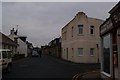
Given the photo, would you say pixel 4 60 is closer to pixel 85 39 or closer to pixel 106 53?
pixel 106 53

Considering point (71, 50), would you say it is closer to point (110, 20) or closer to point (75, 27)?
point (75, 27)

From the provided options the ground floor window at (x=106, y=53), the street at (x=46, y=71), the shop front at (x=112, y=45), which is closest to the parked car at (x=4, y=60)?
the street at (x=46, y=71)

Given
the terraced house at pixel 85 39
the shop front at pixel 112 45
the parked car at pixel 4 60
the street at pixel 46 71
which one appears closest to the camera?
the shop front at pixel 112 45

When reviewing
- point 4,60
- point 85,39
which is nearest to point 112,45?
point 4,60

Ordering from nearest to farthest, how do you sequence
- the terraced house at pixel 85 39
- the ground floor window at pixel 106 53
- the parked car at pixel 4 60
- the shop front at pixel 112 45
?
the shop front at pixel 112 45 < the ground floor window at pixel 106 53 < the parked car at pixel 4 60 < the terraced house at pixel 85 39

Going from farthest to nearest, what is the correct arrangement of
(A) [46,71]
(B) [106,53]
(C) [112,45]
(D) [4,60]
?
(A) [46,71], (D) [4,60], (B) [106,53], (C) [112,45]

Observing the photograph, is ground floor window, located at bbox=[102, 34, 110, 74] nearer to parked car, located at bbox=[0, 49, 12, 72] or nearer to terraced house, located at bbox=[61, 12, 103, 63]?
parked car, located at bbox=[0, 49, 12, 72]

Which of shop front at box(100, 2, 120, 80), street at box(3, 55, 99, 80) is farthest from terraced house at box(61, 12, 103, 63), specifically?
shop front at box(100, 2, 120, 80)

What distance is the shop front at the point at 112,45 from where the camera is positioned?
14647 mm

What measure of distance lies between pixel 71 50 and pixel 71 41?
1.53 metres

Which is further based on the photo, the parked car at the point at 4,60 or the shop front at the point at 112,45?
the parked car at the point at 4,60

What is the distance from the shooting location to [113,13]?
1512cm

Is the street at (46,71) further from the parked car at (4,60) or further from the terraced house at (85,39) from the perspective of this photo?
the terraced house at (85,39)

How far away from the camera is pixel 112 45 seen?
1583cm
